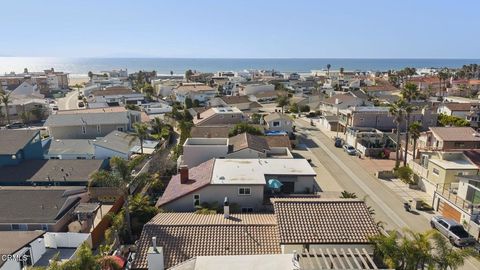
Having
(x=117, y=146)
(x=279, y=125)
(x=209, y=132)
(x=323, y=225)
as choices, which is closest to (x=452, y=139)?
(x=279, y=125)

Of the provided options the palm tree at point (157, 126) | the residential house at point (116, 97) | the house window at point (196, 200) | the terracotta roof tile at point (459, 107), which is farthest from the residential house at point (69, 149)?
the terracotta roof tile at point (459, 107)

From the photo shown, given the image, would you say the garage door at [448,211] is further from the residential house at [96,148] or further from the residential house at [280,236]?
the residential house at [96,148]

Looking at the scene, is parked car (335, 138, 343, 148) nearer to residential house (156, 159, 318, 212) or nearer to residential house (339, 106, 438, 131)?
residential house (339, 106, 438, 131)

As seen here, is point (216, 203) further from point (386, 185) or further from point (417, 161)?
point (417, 161)

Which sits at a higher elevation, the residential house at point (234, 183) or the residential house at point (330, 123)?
the residential house at point (234, 183)

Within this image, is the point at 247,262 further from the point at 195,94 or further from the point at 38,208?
the point at 195,94
